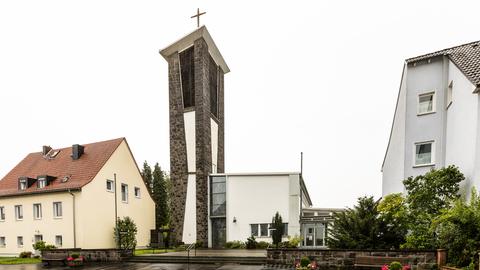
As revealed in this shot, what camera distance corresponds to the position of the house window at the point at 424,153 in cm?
1434

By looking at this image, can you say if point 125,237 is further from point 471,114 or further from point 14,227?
point 471,114

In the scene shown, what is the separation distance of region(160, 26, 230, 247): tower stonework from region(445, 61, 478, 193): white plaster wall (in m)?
18.9

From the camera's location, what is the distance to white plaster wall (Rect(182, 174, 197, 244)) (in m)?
26.2

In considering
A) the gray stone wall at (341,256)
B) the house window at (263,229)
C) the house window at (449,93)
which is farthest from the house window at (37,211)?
the house window at (449,93)

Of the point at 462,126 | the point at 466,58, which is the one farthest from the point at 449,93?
the point at 462,126

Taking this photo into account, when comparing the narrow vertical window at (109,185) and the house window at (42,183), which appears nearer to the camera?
the house window at (42,183)

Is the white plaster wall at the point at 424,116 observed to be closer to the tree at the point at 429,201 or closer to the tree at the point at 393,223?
the tree at the point at 429,201

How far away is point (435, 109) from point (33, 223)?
28.6m

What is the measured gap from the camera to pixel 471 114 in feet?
37.9

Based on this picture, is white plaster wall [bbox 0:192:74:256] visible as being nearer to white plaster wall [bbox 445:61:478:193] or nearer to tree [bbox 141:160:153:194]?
tree [bbox 141:160:153:194]

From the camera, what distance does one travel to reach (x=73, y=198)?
2234cm

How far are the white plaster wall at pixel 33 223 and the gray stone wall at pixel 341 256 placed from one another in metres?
16.4

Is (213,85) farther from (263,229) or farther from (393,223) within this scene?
(393,223)

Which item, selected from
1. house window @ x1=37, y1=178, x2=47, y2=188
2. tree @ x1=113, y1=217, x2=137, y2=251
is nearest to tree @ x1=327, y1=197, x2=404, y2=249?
tree @ x1=113, y1=217, x2=137, y2=251
